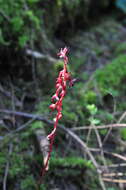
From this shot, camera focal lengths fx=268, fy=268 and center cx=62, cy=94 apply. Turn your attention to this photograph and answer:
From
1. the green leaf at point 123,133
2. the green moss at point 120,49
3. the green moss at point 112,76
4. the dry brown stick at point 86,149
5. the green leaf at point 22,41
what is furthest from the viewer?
the green moss at point 120,49

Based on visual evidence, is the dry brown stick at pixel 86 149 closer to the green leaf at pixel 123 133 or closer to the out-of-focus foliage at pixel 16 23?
the green leaf at pixel 123 133

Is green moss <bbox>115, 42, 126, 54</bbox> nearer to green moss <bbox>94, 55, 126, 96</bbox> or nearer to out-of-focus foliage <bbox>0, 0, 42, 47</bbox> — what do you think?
green moss <bbox>94, 55, 126, 96</bbox>

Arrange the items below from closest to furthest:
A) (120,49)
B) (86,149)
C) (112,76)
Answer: (86,149) < (112,76) < (120,49)

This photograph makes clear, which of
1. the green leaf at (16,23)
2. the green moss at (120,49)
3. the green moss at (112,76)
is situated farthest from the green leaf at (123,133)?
the green moss at (120,49)

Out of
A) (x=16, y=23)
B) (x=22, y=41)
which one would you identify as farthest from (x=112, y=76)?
(x=16, y=23)

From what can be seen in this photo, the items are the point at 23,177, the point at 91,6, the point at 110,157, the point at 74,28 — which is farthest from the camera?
the point at 91,6

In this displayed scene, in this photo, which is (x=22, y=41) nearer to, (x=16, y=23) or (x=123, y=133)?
(x=16, y=23)

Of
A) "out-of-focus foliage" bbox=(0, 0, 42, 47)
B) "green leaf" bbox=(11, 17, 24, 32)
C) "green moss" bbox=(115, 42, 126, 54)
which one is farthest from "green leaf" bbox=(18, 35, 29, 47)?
"green moss" bbox=(115, 42, 126, 54)

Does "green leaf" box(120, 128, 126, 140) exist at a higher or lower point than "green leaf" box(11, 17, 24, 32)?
lower

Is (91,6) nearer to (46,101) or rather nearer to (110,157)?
(46,101)

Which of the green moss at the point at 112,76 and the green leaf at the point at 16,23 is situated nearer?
the green leaf at the point at 16,23

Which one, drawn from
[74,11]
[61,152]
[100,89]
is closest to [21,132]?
[61,152]
